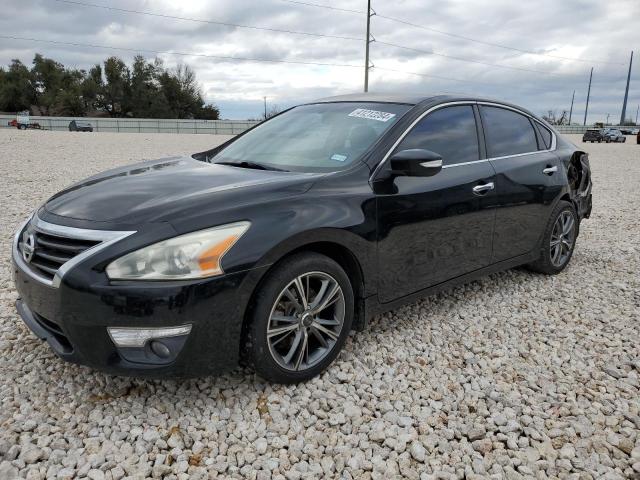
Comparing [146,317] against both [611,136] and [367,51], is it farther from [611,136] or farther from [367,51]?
[611,136]

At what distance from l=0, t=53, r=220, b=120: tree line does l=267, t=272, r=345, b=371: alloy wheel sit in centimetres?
7243

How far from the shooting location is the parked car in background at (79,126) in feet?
138

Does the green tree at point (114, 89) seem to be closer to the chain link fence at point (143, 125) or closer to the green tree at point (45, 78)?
the green tree at point (45, 78)

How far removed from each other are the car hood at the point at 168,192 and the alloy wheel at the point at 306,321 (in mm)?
501

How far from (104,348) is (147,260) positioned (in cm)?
46

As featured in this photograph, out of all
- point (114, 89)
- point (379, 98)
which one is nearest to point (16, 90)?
point (114, 89)

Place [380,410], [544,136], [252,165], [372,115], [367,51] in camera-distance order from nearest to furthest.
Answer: [380,410] < [252,165] < [372,115] < [544,136] < [367,51]

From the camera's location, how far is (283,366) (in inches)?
109

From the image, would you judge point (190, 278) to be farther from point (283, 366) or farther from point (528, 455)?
point (528, 455)

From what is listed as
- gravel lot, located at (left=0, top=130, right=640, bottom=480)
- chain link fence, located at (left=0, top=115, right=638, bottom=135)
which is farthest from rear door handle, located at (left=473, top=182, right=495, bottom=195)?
chain link fence, located at (left=0, top=115, right=638, bottom=135)

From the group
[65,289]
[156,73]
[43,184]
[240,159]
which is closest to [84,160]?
[43,184]

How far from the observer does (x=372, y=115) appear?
11.6ft

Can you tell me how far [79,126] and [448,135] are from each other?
4454 centimetres

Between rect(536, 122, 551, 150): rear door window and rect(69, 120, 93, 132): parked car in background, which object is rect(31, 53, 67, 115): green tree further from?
rect(536, 122, 551, 150): rear door window
